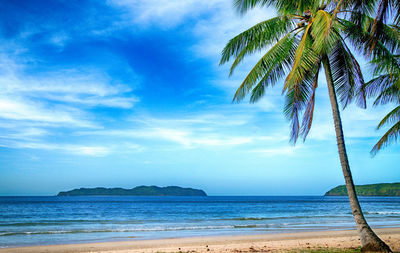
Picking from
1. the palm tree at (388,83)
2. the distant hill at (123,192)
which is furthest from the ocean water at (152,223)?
the distant hill at (123,192)

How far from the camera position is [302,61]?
762 cm

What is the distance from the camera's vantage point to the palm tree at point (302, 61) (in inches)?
298

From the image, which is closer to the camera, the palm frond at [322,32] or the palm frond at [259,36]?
the palm frond at [322,32]

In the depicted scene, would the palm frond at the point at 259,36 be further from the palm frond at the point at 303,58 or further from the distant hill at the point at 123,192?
the distant hill at the point at 123,192

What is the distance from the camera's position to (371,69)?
938 centimetres

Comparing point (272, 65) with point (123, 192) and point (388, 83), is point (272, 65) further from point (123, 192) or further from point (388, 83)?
point (123, 192)

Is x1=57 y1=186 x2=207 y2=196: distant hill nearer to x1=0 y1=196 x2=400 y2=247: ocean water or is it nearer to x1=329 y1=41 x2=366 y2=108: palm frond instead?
x1=0 y1=196 x2=400 y2=247: ocean water

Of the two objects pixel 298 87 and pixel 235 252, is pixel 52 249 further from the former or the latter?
pixel 298 87

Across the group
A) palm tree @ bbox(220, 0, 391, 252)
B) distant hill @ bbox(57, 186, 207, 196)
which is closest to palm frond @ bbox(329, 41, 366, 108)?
palm tree @ bbox(220, 0, 391, 252)

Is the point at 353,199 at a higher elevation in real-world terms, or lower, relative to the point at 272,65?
lower

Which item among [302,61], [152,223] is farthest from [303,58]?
[152,223]

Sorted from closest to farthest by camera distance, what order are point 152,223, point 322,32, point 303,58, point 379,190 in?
point 322,32, point 303,58, point 152,223, point 379,190

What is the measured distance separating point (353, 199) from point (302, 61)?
3.54 m

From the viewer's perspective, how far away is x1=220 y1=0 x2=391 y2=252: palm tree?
7.58 metres
